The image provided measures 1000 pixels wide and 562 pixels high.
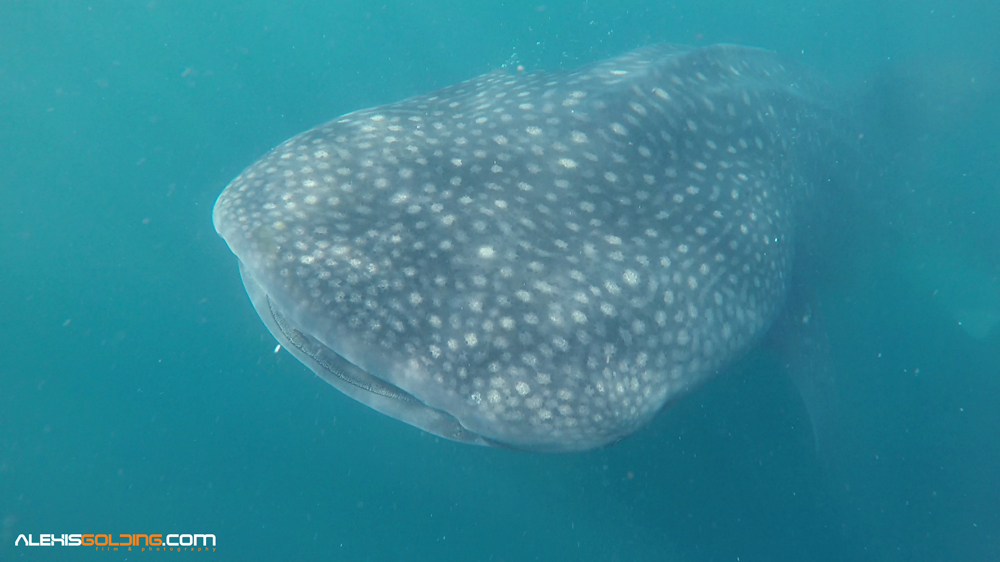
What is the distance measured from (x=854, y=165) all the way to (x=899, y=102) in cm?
432

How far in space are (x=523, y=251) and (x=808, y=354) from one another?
16.2ft

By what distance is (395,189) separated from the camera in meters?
3.43

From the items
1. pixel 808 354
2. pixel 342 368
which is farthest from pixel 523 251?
pixel 808 354

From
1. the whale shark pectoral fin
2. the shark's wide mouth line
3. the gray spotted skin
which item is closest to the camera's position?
the gray spotted skin

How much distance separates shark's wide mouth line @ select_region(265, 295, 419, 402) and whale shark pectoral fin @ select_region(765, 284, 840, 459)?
4.78 meters

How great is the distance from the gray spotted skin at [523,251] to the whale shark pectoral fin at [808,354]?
1.85 metres

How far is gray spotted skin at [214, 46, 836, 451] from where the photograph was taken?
290cm

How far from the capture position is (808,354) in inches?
246

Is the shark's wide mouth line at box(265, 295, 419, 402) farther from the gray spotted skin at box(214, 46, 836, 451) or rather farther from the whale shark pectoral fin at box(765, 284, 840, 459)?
the whale shark pectoral fin at box(765, 284, 840, 459)

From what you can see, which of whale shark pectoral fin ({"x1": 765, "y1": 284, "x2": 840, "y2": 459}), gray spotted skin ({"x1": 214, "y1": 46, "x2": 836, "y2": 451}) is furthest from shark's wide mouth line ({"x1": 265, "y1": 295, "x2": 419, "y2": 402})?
whale shark pectoral fin ({"x1": 765, "y1": 284, "x2": 840, "y2": 459})

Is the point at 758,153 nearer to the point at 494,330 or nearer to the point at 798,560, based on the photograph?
the point at 494,330

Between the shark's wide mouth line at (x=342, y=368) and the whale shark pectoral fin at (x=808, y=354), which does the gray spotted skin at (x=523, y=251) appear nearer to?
the shark's wide mouth line at (x=342, y=368)

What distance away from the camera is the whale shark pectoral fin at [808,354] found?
6.00 metres

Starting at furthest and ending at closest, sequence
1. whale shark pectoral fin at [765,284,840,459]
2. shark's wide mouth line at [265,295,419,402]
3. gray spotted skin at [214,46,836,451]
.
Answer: whale shark pectoral fin at [765,284,840,459] < shark's wide mouth line at [265,295,419,402] < gray spotted skin at [214,46,836,451]
